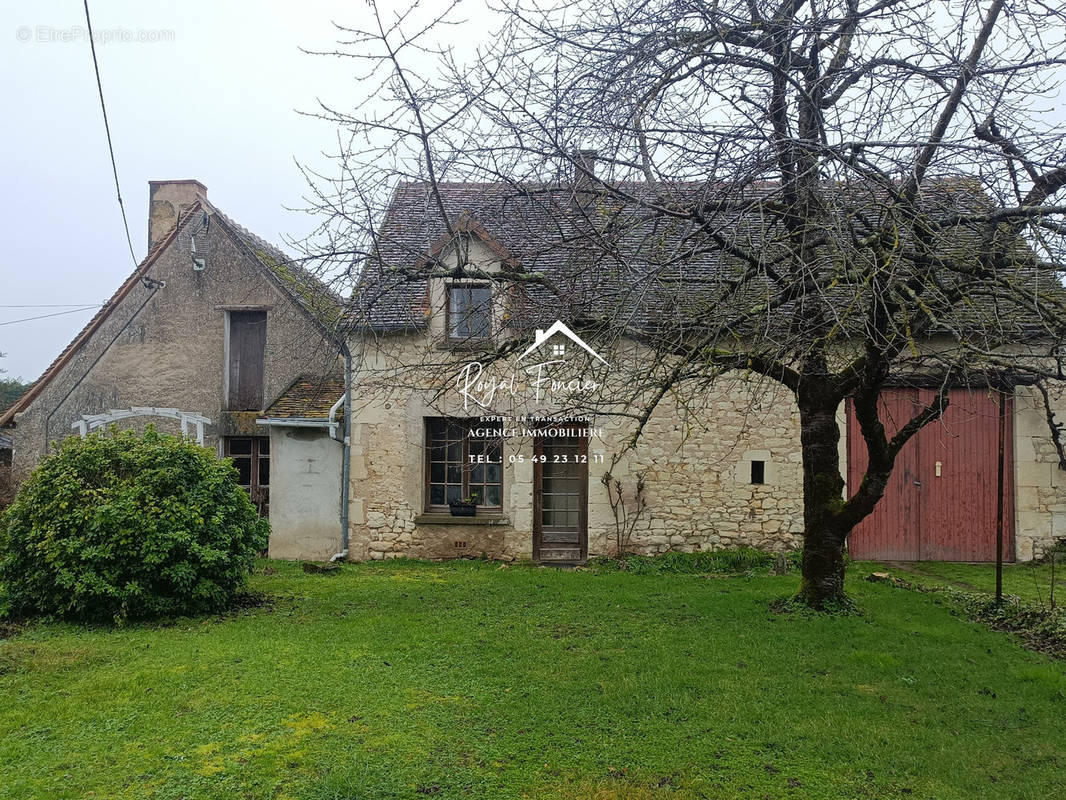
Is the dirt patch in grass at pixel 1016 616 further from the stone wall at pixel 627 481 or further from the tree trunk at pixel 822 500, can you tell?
the stone wall at pixel 627 481

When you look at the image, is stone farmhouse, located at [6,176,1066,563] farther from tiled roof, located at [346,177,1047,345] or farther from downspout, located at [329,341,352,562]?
tiled roof, located at [346,177,1047,345]

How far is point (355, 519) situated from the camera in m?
10.9

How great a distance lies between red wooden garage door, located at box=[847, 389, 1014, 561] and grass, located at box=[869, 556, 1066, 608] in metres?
0.29

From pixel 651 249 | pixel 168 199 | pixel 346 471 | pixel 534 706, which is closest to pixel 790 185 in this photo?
pixel 651 249

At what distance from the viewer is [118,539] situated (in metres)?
6.65

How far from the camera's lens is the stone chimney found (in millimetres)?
14242

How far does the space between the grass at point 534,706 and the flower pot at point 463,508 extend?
345 cm

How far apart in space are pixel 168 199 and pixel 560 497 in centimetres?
983

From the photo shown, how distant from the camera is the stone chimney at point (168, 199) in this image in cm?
1424

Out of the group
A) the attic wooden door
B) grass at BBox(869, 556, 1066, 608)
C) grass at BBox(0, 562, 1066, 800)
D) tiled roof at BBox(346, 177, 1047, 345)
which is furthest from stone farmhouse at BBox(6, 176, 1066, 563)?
grass at BBox(0, 562, 1066, 800)

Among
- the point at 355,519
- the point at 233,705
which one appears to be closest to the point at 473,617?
the point at 233,705

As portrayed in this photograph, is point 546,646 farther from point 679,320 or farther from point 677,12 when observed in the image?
point 677,12

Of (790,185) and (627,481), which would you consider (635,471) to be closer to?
(627,481)

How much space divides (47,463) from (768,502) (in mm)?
8794
